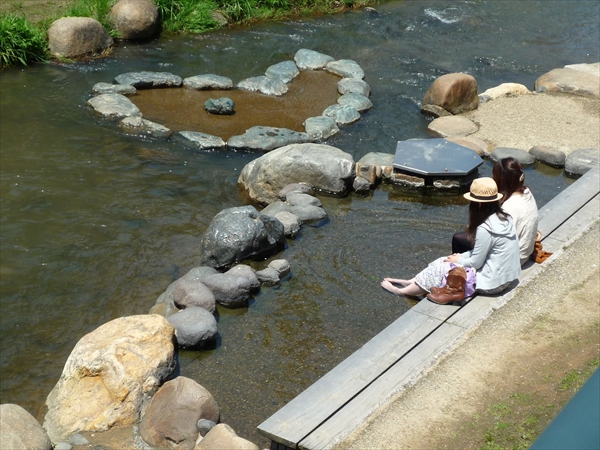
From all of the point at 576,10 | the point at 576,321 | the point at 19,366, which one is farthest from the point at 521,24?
the point at 19,366

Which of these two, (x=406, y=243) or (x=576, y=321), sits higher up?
(x=576, y=321)

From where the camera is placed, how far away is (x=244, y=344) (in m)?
6.68

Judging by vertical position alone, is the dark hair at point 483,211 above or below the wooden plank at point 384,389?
above

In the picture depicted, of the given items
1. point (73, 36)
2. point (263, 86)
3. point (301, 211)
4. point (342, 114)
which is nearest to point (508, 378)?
point (301, 211)

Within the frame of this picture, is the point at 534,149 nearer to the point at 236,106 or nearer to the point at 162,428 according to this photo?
the point at 236,106

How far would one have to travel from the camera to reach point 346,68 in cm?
1359

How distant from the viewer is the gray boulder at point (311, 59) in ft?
45.8

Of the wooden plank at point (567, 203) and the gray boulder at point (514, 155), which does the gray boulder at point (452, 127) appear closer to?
the gray boulder at point (514, 155)

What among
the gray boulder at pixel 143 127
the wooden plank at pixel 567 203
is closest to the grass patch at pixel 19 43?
the gray boulder at pixel 143 127

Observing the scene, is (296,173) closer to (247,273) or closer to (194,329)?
(247,273)

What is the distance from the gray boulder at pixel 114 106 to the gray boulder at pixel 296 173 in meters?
2.78

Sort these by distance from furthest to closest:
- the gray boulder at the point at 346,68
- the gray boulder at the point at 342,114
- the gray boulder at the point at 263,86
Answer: the gray boulder at the point at 346,68 < the gray boulder at the point at 263,86 < the gray boulder at the point at 342,114

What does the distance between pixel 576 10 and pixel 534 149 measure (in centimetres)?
909

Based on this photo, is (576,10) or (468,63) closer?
(468,63)
